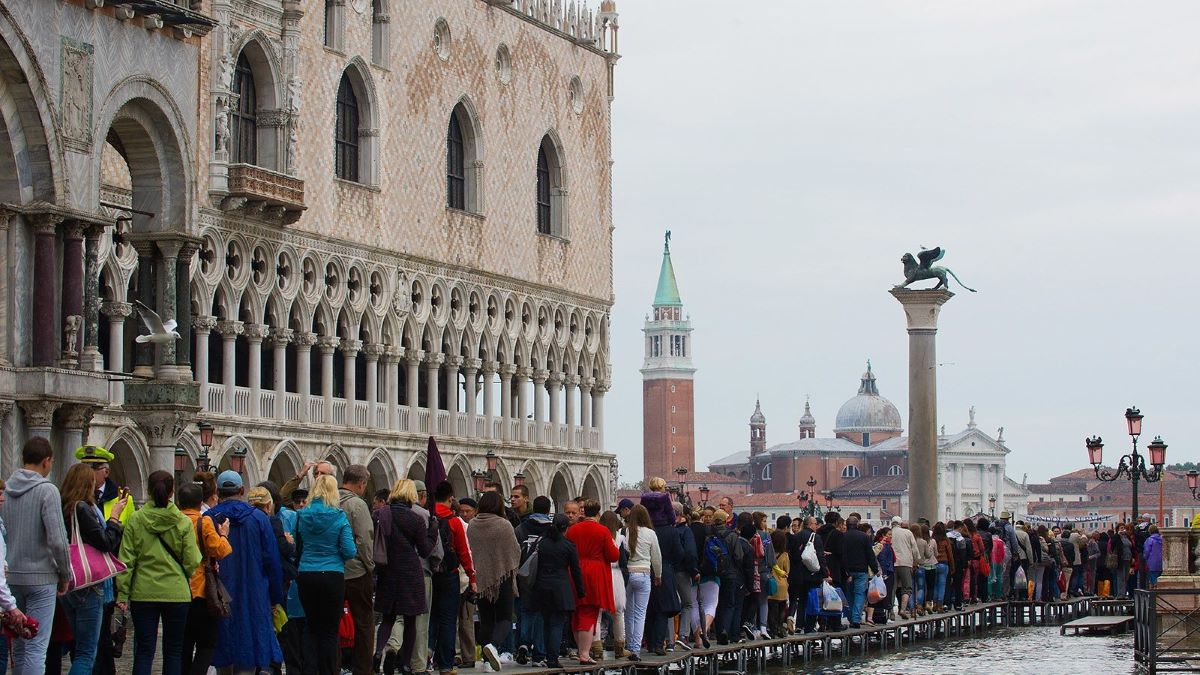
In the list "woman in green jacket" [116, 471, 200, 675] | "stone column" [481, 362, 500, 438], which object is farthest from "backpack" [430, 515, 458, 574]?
"stone column" [481, 362, 500, 438]

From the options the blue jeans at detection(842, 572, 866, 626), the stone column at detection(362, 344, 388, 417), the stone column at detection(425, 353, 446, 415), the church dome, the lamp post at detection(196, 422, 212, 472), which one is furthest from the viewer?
the church dome

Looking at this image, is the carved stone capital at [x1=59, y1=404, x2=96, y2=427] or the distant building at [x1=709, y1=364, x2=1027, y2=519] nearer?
the carved stone capital at [x1=59, y1=404, x2=96, y2=427]

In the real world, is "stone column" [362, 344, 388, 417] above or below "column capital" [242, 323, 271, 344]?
below

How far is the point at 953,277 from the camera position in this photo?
35.0m

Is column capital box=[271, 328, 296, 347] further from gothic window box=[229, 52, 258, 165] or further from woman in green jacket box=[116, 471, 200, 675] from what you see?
woman in green jacket box=[116, 471, 200, 675]

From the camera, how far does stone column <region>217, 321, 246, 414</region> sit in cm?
3550

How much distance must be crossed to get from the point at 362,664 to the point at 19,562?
10.7 feet

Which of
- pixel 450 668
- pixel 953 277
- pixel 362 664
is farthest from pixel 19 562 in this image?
pixel 953 277

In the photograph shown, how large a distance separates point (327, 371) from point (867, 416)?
137418mm

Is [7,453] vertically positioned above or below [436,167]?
below

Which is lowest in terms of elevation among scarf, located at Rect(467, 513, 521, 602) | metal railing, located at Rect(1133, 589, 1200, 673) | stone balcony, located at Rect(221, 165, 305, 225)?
metal railing, located at Rect(1133, 589, 1200, 673)

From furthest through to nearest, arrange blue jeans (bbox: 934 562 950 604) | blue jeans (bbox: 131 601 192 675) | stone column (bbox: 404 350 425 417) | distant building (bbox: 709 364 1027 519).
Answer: distant building (bbox: 709 364 1027 519)
stone column (bbox: 404 350 425 417)
blue jeans (bbox: 934 562 950 604)
blue jeans (bbox: 131 601 192 675)

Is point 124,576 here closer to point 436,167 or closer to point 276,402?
point 276,402

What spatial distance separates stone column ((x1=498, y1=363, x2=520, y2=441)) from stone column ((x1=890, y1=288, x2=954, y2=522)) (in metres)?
12.6
